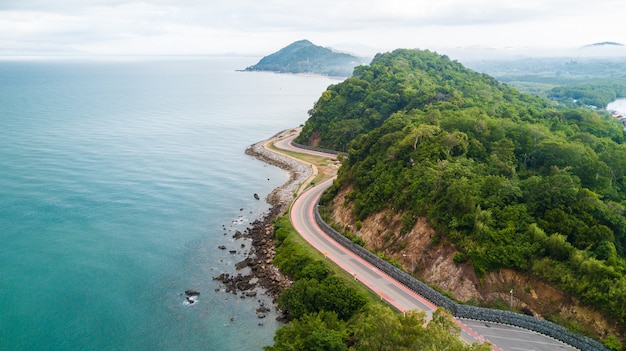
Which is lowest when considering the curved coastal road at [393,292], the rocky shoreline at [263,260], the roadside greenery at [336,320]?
the rocky shoreline at [263,260]

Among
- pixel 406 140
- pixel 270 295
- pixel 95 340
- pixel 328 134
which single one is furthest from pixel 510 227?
pixel 328 134

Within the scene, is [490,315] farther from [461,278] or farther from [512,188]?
[512,188]

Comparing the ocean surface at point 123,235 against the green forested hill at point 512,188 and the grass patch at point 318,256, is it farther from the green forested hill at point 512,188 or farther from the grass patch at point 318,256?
the green forested hill at point 512,188

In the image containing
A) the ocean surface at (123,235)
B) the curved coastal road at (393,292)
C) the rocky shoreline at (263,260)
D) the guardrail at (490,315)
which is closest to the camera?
the guardrail at (490,315)

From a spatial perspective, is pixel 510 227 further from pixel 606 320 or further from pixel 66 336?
pixel 66 336

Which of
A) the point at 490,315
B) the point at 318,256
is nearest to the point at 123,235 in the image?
the point at 318,256

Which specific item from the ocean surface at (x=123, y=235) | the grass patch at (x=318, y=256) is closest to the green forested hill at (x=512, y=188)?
the grass patch at (x=318, y=256)
